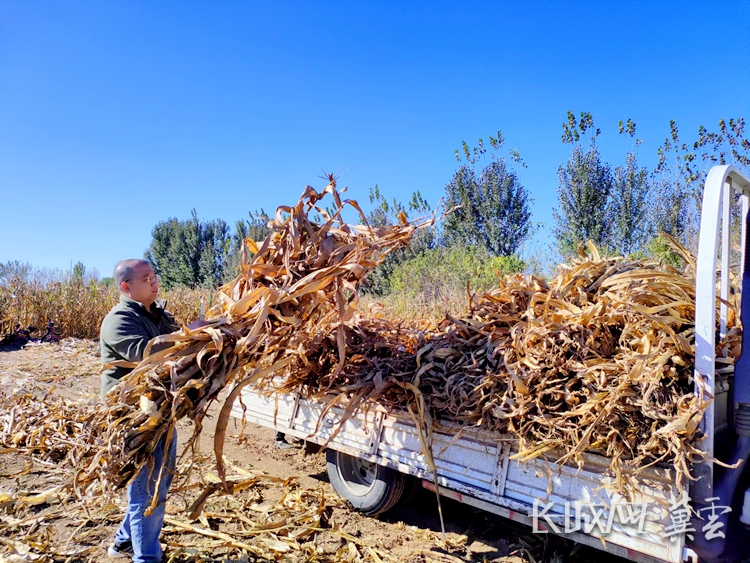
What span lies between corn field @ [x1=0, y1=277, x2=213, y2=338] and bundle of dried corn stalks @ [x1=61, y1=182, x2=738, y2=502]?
1060 cm

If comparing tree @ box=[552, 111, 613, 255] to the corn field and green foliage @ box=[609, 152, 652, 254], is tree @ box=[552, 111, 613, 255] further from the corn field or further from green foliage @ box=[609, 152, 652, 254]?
the corn field

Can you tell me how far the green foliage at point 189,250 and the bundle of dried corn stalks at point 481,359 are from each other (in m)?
32.4

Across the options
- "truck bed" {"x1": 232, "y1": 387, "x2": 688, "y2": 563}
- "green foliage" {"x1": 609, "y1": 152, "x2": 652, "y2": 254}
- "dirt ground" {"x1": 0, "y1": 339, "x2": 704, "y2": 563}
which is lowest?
"dirt ground" {"x1": 0, "y1": 339, "x2": 704, "y2": 563}

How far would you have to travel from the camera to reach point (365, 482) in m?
4.19

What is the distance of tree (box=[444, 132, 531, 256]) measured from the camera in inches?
792

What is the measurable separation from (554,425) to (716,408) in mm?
857

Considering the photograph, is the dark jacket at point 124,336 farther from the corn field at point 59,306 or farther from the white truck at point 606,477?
the corn field at point 59,306

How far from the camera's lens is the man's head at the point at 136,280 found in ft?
10.8

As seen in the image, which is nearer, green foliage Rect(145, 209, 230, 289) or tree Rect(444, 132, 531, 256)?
tree Rect(444, 132, 531, 256)

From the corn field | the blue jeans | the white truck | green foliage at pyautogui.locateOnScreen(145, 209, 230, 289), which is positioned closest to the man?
the blue jeans

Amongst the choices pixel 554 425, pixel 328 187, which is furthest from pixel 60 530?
pixel 554 425

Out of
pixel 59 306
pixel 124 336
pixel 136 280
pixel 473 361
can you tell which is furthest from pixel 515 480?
pixel 59 306

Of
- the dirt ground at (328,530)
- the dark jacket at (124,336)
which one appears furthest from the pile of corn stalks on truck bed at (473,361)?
the dirt ground at (328,530)

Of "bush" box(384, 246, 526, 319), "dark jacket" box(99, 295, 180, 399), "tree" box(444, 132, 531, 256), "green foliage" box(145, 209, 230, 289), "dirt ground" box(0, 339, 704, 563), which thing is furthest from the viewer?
"green foliage" box(145, 209, 230, 289)
